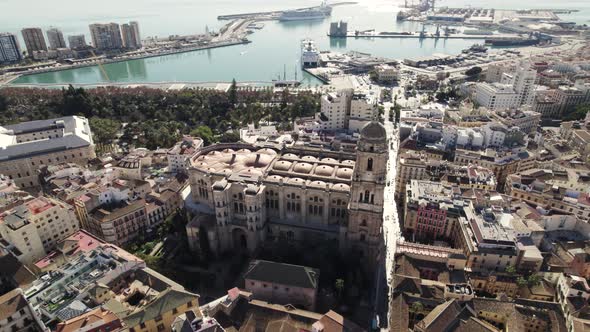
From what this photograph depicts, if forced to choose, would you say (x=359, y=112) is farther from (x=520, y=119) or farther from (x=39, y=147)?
(x=39, y=147)

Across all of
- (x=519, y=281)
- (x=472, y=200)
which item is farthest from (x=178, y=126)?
(x=519, y=281)

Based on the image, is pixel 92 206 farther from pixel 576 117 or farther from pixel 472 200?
pixel 576 117

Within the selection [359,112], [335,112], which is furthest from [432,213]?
[335,112]

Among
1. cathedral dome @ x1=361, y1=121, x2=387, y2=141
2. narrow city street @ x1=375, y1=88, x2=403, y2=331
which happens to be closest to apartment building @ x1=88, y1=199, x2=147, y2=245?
cathedral dome @ x1=361, y1=121, x2=387, y2=141

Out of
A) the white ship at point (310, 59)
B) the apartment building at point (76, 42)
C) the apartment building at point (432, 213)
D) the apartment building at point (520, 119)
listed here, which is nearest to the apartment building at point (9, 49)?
the apartment building at point (76, 42)

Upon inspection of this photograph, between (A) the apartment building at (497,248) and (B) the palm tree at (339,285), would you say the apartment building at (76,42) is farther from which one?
(A) the apartment building at (497,248)

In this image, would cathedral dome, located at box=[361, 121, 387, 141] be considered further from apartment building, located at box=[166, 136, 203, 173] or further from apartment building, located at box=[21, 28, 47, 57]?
apartment building, located at box=[21, 28, 47, 57]
